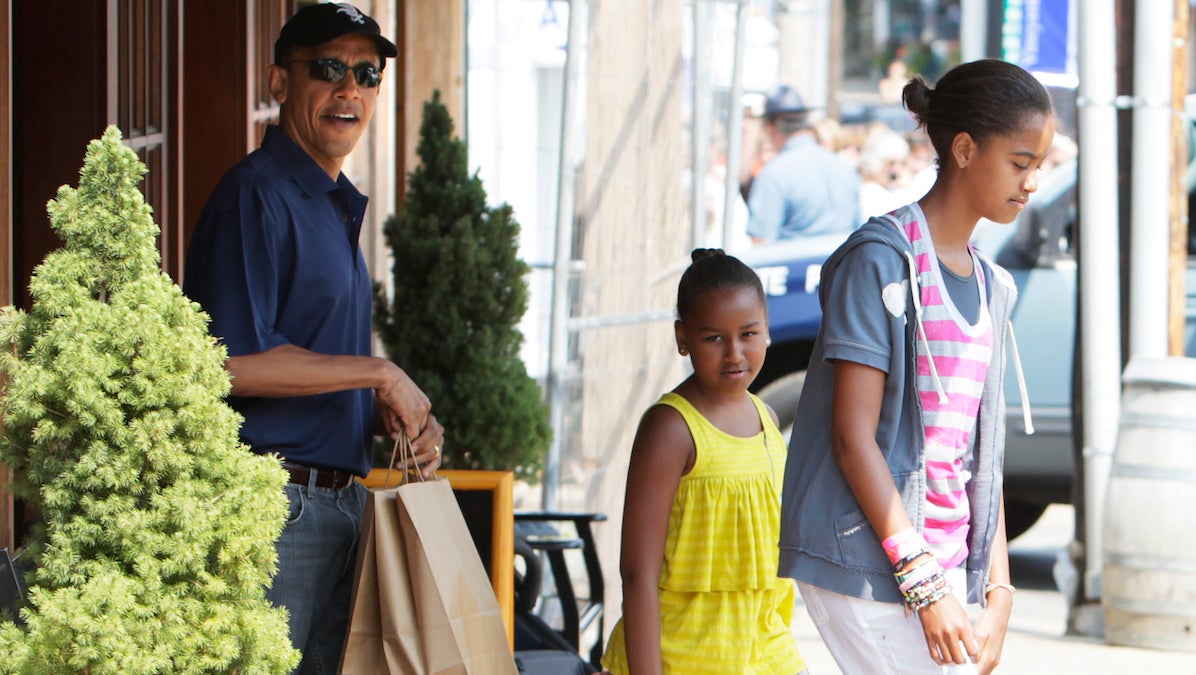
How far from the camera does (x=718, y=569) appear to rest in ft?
10.0

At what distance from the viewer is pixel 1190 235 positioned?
7.83 metres

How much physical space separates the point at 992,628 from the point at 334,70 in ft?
5.31

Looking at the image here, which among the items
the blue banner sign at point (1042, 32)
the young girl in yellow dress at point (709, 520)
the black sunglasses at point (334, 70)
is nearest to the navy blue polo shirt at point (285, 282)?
the black sunglasses at point (334, 70)

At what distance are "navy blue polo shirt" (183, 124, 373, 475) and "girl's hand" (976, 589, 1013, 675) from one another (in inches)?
47.3

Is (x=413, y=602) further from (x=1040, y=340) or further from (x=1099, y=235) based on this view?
(x=1040, y=340)

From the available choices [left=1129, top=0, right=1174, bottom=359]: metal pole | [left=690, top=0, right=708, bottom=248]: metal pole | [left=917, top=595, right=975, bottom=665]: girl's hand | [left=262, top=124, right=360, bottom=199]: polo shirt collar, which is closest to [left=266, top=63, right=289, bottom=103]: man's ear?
[left=262, top=124, right=360, bottom=199]: polo shirt collar

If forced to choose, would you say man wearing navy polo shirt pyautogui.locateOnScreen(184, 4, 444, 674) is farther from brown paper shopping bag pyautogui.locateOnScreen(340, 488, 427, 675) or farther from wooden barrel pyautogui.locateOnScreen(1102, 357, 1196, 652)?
wooden barrel pyautogui.locateOnScreen(1102, 357, 1196, 652)

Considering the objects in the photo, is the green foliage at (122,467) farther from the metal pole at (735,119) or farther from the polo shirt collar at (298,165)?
→ the metal pole at (735,119)

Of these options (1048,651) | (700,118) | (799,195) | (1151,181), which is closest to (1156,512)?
(1048,651)

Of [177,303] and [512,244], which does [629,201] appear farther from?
[177,303]

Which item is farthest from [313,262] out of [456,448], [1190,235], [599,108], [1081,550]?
[1190,235]

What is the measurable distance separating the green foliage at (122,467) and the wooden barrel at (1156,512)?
15.9ft

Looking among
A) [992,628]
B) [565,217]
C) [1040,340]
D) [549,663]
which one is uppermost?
[565,217]

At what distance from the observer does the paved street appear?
6.14 metres
